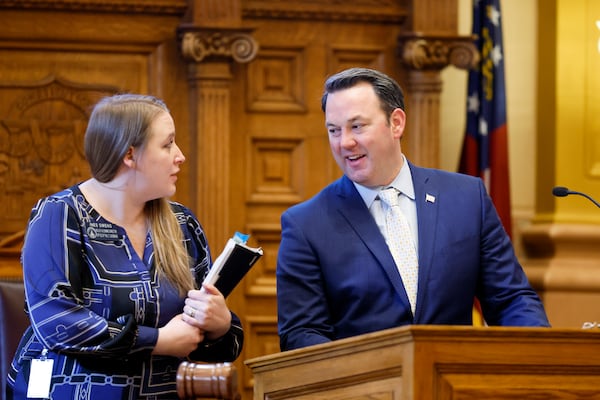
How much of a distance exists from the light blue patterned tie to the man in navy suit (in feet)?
0.08

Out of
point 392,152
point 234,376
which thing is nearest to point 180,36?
point 392,152

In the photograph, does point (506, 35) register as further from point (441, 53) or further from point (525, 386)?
point (525, 386)

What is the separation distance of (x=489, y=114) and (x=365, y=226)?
289 cm

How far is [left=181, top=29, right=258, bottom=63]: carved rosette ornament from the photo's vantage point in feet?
19.1

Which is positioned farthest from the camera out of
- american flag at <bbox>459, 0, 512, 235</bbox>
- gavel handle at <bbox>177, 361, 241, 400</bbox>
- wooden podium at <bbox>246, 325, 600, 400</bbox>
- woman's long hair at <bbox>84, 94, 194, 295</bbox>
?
american flag at <bbox>459, 0, 512, 235</bbox>

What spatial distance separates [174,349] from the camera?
3254 mm

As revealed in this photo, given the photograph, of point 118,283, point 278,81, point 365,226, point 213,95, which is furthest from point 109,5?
point 118,283

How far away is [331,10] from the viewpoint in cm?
609

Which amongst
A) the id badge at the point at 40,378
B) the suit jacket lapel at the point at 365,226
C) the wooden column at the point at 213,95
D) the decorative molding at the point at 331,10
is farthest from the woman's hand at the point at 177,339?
the decorative molding at the point at 331,10

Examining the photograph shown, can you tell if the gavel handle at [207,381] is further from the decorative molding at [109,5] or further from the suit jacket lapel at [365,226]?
the decorative molding at [109,5]

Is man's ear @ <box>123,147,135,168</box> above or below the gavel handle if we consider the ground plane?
above

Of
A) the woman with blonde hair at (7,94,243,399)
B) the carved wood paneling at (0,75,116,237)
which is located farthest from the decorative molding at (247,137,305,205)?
the woman with blonde hair at (7,94,243,399)

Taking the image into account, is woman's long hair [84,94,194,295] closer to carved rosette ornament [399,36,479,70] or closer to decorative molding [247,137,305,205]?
decorative molding [247,137,305,205]

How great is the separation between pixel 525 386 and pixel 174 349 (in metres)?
1.05
